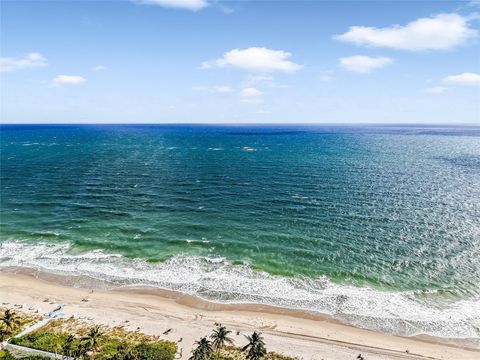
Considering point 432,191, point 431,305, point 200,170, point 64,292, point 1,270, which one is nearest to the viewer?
point 431,305

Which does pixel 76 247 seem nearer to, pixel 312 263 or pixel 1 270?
pixel 1 270

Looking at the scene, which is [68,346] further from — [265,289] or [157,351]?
[265,289]

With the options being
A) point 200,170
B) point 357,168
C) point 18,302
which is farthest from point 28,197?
point 357,168

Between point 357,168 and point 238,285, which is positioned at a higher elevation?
point 357,168

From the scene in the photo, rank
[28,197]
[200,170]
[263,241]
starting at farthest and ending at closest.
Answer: [200,170]
[28,197]
[263,241]

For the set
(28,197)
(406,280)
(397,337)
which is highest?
(28,197)

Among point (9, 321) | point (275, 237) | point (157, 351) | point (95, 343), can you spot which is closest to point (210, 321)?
point (157, 351)

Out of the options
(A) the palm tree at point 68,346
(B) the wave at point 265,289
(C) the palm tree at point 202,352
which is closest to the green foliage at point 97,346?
(A) the palm tree at point 68,346

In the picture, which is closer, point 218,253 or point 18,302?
point 18,302
